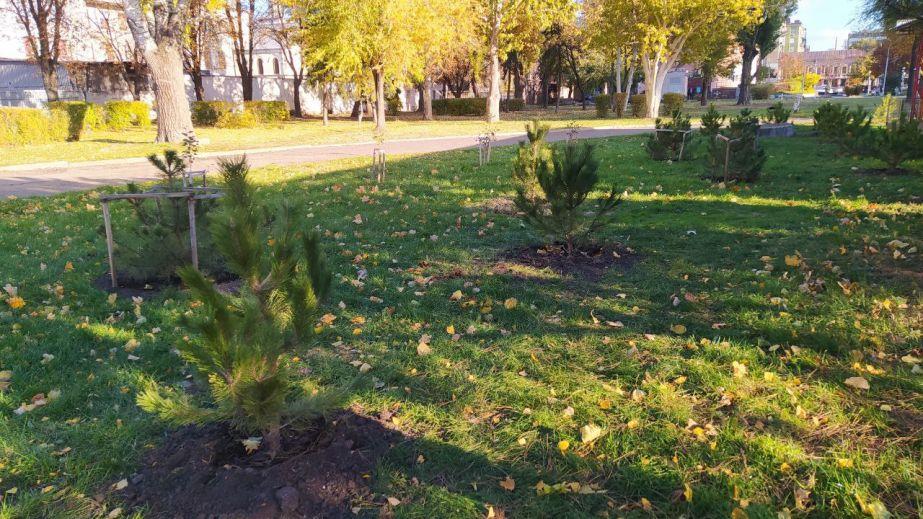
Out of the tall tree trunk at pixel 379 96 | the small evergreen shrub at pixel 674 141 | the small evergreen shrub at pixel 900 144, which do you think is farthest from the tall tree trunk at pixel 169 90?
the small evergreen shrub at pixel 900 144

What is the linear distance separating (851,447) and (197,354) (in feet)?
9.73

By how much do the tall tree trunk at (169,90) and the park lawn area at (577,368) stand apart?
14.6 m

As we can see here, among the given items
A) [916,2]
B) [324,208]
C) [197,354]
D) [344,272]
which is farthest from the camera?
[916,2]

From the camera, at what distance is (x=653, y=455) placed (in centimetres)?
288

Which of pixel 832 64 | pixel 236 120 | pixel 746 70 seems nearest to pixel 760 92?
pixel 746 70

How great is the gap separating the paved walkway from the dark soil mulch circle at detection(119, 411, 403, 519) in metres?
7.01

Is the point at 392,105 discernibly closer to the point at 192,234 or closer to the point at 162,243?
the point at 162,243

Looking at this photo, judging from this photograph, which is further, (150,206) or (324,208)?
(324,208)

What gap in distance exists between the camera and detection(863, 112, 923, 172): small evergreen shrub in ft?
31.4

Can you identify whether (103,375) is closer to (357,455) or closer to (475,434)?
(357,455)

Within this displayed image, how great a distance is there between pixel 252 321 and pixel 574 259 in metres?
4.08

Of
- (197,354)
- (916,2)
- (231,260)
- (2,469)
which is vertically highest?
(916,2)

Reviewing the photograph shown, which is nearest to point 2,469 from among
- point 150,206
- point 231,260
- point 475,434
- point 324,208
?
point 231,260

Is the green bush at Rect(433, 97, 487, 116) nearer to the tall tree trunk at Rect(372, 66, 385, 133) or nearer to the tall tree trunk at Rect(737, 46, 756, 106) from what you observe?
the tall tree trunk at Rect(372, 66, 385, 133)
